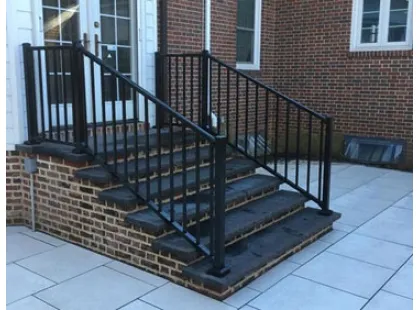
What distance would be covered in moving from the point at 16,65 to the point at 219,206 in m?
2.26

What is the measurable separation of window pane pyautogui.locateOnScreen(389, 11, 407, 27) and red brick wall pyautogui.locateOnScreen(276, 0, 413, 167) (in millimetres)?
461

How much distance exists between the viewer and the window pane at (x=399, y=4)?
647 centimetres

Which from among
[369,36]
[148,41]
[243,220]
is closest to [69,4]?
[148,41]

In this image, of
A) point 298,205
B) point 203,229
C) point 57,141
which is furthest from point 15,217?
point 298,205

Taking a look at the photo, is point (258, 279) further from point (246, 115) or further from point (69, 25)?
point (69, 25)

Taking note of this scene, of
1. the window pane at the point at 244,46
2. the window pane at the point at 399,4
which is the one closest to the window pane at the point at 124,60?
the window pane at the point at 244,46

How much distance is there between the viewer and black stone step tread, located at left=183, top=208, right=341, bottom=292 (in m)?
2.79

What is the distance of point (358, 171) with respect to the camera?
6.36m

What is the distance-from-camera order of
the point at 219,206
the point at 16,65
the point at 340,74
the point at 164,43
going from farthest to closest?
the point at 340,74 → the point at 164,43 → the point at 16,65 → the point at 219,206

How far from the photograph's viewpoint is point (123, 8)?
14.9 feet

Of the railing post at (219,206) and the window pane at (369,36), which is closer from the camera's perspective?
the railing post at (219,206)

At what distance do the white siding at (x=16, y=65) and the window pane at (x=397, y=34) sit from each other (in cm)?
519

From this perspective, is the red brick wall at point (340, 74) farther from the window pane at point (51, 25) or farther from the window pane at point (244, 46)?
the window pane at point (51, 25)

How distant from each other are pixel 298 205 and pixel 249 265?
1.32 m
